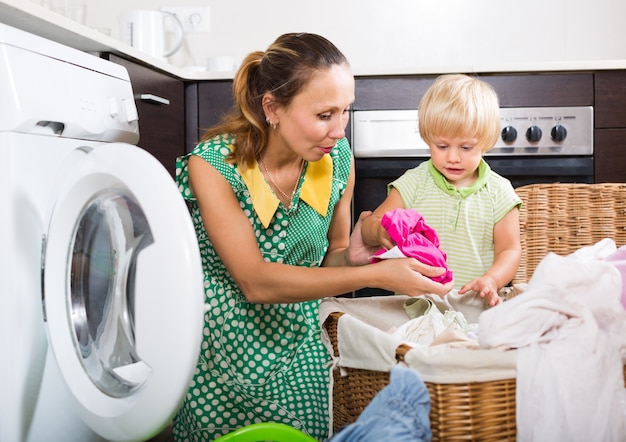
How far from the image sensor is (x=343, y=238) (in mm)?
1764

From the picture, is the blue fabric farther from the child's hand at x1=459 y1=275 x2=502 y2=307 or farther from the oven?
the oven

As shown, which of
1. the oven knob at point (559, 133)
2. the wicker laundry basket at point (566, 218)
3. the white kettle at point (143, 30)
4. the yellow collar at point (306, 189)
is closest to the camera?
the yellow collar at point (306, 189)

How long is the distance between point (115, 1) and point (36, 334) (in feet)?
7.09

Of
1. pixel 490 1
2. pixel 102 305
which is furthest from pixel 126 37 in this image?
pixel 102 305

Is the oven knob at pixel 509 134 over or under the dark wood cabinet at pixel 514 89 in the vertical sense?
under

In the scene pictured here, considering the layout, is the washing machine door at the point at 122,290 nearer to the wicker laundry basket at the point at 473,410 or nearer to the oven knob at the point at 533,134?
the wicker laundry basket at the point at 473,410

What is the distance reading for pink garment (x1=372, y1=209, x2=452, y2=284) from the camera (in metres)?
1.33

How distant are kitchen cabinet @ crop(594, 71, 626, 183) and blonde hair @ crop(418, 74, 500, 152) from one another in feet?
2.27

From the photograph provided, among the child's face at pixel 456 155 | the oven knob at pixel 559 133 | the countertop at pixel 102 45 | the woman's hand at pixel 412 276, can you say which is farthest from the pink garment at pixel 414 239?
the oven knob at pixel 559 133

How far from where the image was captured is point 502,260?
5.38ft

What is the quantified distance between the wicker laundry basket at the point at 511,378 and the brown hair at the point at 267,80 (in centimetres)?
42

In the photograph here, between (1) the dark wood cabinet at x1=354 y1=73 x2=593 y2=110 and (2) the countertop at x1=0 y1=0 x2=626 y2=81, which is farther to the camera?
(1) the dark wood cabinet at x1=354 y1=73 x2=593 y2=110

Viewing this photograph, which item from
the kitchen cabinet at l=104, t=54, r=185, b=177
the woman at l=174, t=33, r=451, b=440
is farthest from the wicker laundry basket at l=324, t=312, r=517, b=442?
the kitchen cabinet at l=104, t=54, r=185, b=177

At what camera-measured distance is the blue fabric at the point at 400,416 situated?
3.16 feet
